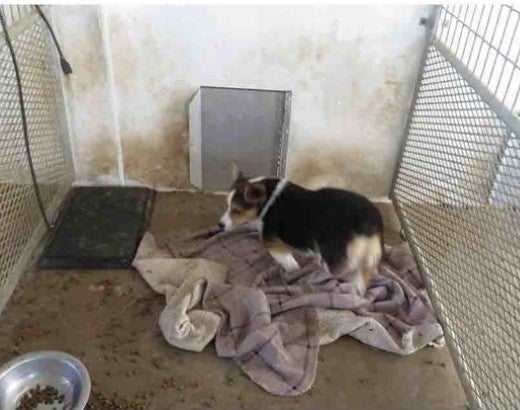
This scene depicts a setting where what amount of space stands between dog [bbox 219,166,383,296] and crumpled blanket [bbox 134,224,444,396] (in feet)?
0.32

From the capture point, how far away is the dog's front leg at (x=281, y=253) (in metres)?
2.09

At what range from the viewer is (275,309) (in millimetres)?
1972

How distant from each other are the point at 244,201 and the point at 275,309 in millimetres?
452

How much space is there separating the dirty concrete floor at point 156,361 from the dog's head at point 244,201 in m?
0.44

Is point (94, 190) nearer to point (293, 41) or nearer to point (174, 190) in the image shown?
point (174, 190)

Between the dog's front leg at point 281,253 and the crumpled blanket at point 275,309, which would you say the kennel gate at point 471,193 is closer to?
the crumpled blanket at point 275,309

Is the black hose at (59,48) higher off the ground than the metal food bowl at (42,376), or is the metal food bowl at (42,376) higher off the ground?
the black hose at (59,48)

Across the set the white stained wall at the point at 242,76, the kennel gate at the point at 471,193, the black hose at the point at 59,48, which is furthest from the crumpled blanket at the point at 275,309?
the black hose at the point at 59,48

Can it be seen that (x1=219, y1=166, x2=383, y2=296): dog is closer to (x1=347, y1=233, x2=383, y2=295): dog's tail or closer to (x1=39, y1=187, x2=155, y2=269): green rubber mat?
(x1=347, y1=233, x2=383, y2=295): dog's tail

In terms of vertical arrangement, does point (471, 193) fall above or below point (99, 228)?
above

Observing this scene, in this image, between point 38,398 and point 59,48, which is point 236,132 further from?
point 38,398

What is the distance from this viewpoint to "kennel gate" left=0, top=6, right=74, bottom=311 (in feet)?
6.61

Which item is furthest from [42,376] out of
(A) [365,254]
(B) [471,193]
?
(B) [471,193]

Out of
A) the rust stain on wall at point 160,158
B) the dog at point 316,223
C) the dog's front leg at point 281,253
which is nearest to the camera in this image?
the dog at point 316,223
